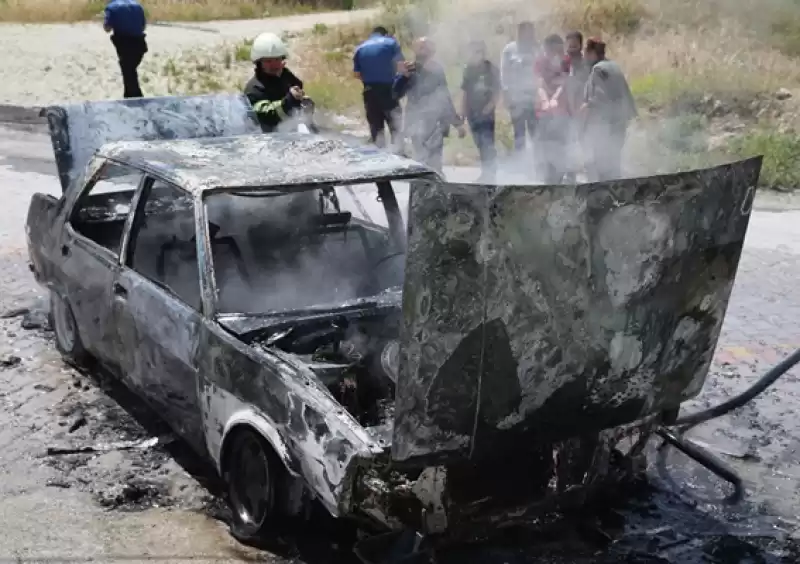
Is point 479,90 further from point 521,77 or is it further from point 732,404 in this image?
point 732,404

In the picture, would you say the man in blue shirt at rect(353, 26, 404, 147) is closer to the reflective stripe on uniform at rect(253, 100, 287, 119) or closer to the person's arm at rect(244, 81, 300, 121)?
the person's arm at rect(244, 81, 300, 121)

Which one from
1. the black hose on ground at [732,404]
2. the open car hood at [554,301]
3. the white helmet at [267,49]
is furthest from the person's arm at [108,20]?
the open car hood at [554,301]

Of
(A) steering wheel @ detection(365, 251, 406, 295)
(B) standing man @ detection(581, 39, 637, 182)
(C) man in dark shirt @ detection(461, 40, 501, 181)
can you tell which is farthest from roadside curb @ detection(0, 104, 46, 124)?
(A) steering wheel @ detection(365, 251, 406, 295)

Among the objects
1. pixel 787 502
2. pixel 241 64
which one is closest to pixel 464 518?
pixel 787 502

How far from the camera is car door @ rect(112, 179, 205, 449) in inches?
170

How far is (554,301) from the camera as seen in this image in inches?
137

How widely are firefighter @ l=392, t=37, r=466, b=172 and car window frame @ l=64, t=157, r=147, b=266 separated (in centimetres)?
489

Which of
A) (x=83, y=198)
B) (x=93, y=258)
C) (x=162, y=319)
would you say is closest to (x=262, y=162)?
(x=162, y=319)

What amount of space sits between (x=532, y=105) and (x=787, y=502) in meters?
6.60

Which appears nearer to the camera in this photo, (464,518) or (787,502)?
(464,518)

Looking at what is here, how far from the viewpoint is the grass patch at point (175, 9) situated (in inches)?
1027

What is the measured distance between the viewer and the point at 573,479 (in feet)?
12.6

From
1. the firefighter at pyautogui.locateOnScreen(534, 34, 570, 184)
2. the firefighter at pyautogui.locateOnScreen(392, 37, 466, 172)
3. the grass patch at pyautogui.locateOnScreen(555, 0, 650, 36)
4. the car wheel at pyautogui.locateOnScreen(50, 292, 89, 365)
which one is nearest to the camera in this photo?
the car wheel at pyautogui.locateOnScreen(50, 292, 89, 365)

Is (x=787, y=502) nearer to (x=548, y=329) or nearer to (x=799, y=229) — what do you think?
(x=548, y=329)
